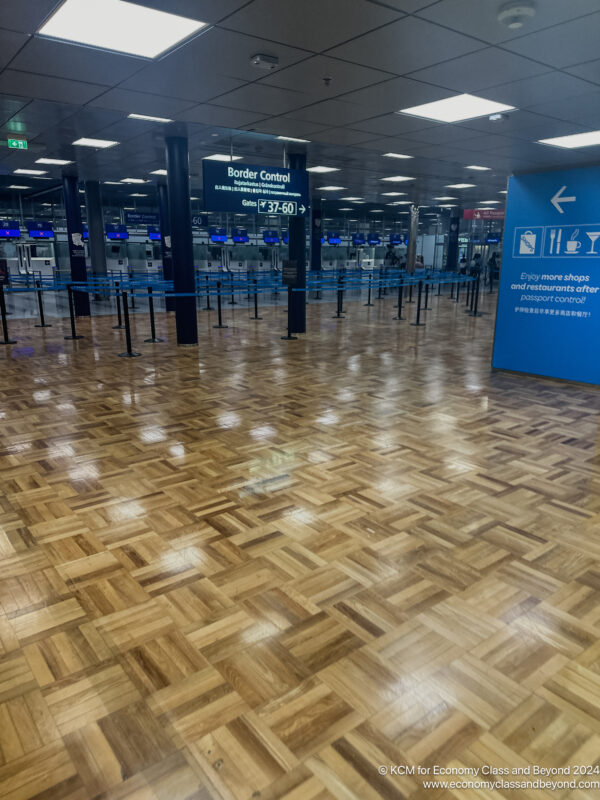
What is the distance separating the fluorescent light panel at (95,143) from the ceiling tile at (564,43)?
6.11 metres

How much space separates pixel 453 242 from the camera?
22094 mm

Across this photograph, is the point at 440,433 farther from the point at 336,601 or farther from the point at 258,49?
the point at 258,49

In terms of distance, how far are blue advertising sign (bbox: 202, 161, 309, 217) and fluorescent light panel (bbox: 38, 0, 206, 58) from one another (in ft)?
9.91

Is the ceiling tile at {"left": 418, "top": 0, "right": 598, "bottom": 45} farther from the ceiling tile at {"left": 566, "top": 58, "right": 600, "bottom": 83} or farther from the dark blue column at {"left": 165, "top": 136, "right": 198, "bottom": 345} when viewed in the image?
the dark blue column at {"left": 165, "top": 136, "right": 198, "bottom": 345}

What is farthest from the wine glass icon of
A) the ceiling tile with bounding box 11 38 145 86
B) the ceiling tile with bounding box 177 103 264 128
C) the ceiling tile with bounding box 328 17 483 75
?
the ceiling tile with bounding box 11 38 145 86

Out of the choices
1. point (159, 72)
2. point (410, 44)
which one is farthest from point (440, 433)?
point (159, 72)

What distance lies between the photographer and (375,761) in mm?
1423

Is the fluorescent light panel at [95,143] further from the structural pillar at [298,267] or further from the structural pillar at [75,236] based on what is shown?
the structural pillar at [75,236]

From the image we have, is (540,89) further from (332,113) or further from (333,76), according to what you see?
(332,113)

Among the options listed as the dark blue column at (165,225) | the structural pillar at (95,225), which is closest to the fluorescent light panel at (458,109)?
the dark blue column at (165,225)

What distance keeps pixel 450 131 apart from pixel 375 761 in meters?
6.14

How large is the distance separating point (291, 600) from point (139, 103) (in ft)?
15.5

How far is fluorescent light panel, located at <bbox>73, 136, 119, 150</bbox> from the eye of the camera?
776 centimetres

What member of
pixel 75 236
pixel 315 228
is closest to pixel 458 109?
pixel 75 236
